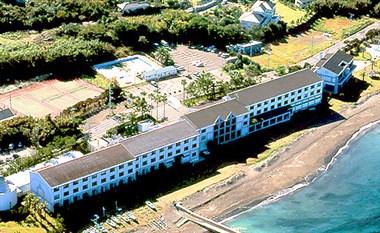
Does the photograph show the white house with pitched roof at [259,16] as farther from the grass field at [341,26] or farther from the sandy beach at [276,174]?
the sandy beach at [276,174]

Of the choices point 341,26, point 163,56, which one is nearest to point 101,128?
point 163,56

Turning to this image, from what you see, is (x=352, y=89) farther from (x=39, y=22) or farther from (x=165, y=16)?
(x=39, y=22)

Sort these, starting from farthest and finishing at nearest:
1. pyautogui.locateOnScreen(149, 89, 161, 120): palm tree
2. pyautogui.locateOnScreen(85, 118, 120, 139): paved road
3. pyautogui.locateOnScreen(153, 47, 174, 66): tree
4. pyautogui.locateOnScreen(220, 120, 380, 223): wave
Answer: pyautogui.locateOnScreen(153, 47, 174, 66): tree < pyautogui.locateOnScreen(149, 89, 161, 120): palm tree < pyautogui.locateOnScreen(85, 118, 120, 139): paved road < pyautogui.locateOnScreen(220, 120, 380, 223): wave

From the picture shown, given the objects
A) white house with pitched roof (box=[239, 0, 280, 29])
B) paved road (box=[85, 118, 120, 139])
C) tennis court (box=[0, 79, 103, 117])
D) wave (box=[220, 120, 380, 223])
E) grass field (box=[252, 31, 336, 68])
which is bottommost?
wave (box=[220, 120, 380, 223])

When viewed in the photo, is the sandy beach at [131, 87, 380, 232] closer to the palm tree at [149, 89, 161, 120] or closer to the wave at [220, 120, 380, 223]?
the wave at [220, 120, 380, 223]

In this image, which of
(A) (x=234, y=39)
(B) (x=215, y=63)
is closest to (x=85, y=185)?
(B) (x=215, y=63)

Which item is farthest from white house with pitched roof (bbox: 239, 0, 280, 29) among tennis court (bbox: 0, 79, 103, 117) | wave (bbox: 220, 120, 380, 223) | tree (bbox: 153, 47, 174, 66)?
tennis court (bbox: 0, 79, 103, 117)

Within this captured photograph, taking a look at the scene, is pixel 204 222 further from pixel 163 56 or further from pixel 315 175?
pixel 163 56
